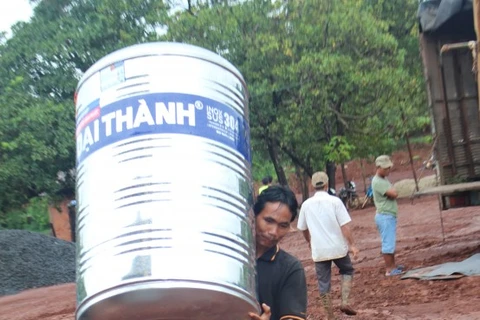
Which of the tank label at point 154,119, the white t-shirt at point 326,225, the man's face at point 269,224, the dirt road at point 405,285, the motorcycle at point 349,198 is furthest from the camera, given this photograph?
the motorcycle at point 349,198

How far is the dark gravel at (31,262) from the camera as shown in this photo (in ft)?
61.0

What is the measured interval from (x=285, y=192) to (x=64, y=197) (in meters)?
21.7

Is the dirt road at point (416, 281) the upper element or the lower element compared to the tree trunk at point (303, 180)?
lower

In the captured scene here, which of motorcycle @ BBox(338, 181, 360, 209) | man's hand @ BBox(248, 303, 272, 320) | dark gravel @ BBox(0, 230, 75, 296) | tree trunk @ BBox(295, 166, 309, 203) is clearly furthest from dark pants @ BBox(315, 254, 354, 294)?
motorcycle @ BBox(338, 181, 360, 209)

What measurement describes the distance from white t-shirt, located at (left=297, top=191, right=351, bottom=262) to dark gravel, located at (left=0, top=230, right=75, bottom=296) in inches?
489

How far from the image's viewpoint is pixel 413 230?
15750 millimetres

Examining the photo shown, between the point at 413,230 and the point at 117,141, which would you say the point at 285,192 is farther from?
the point at 413,230

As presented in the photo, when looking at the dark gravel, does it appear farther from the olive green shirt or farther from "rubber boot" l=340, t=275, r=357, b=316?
"rubber boot" l=340, t=275, r=357, b=316

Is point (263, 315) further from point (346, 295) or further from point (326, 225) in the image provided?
point (346, 295)

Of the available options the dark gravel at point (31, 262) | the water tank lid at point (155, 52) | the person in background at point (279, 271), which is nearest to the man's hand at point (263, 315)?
the person in background at point (279, 271)

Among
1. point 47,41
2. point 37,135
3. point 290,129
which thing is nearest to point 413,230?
point 290,129

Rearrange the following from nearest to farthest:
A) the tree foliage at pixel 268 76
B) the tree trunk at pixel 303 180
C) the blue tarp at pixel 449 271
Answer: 1. the blue tarp at pixel 449 271
2. the tree foliage at pixel 268 76
3. the tree trunk at pixel 303 180

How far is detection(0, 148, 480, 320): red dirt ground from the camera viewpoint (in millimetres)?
7242

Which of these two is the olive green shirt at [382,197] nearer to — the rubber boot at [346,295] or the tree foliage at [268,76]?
the rubber boot at [346,295]
